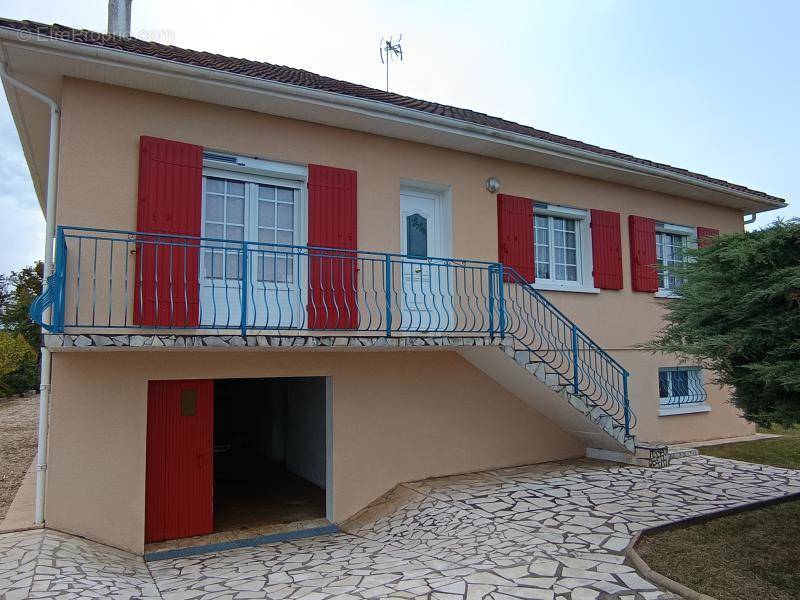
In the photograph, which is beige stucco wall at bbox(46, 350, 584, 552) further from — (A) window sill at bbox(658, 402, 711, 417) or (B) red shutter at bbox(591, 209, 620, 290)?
(B) red shutter at bbox(591, 209, 620, 290)

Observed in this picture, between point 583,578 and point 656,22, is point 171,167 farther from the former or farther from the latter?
point 656,22

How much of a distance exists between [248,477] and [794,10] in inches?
492

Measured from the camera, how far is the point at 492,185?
9094mm

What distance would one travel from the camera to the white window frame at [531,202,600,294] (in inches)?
385

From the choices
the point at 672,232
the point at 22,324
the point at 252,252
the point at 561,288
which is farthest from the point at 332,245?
the point at 22,324

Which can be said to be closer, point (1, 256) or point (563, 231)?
point (563, 231)

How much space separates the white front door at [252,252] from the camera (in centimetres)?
710

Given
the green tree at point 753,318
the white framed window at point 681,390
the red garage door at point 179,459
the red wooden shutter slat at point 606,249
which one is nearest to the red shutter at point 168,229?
the red garage door at point 179,459

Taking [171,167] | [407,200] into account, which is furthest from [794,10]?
[171,167]

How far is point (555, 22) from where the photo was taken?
1109 centimetres

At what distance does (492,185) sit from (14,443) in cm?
1072

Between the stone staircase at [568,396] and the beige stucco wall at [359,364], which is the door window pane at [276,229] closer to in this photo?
the beige stucco wall at [359,364]

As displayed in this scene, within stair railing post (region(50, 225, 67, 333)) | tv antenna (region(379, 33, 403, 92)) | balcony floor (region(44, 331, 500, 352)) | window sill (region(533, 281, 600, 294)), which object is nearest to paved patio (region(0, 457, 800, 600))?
balcony floor (region(44, 331, 500, 352))

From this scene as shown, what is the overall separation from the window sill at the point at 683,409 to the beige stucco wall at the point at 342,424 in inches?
88.5
